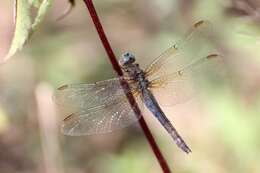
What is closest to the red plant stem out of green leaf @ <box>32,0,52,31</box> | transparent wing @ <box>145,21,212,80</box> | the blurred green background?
green leaf @ <box>32,0,52,31</box>

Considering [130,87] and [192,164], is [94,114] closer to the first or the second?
[130,87]

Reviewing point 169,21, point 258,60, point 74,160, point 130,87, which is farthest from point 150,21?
point 130,87

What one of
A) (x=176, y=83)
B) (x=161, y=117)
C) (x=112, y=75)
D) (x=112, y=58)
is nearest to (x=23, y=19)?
(x=112, y=58)

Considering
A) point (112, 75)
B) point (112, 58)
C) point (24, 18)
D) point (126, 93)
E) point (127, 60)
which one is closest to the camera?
point (112, 58)

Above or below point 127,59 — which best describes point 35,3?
below

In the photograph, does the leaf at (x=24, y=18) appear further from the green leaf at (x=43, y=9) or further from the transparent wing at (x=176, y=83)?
the transparent wing at (x=176, y=83)

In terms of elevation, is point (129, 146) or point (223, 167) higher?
point (129, 146)

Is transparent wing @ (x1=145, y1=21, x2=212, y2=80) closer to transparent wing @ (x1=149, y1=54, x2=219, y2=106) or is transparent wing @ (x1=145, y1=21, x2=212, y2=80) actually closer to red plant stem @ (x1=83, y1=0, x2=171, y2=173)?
transparent wing @ (x1=149, y1=54, x2=219, y2=106)

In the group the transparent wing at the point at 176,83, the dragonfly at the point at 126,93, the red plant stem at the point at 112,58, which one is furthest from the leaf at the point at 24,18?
the transparent wing at the point at 176,83

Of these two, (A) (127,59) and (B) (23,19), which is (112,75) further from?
(B) (23,19)
